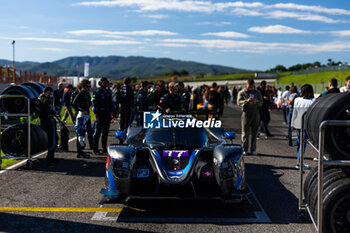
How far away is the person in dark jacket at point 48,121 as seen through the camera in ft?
28.4

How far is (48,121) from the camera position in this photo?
8906 millimetres

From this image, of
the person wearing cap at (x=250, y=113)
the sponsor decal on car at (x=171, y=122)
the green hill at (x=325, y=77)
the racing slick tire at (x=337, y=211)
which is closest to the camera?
the racing slick tire at (x=337, y=211)

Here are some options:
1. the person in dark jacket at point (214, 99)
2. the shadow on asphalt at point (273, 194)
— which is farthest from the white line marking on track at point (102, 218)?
the person in dark jacket at point (214, 99)

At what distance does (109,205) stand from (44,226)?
1.12 m

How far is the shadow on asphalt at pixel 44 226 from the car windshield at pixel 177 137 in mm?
1818

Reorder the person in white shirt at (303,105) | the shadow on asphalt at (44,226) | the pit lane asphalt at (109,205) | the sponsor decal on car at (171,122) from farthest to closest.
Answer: the person in white shirt at (303,105) → the sponsor decal on car at (171,122) → the pit lane asphalt at (109,205) → the shadow on asphalt at (44,226)

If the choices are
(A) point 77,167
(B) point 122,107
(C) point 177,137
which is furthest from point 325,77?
(C) point 177,137

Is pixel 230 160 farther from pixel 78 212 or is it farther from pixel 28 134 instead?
pixel 28 134

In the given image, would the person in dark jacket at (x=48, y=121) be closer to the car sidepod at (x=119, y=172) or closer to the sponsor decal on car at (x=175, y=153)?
the car sidepod at (x=119, y=172)

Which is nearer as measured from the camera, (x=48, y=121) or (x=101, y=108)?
(x=48, y=121)

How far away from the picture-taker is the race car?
5055 millimetres

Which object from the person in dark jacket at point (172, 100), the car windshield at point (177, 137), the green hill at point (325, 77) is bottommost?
the car windshield at point (177, 137)

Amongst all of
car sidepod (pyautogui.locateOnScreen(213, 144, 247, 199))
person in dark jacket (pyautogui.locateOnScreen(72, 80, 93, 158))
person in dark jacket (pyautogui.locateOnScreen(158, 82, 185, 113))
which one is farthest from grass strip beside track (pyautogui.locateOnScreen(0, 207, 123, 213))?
person in dark jacket (pyautogui.locateOnScreen(158, 82, 185, 113))

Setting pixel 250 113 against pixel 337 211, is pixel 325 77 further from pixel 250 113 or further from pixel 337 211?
pixel 337 211
